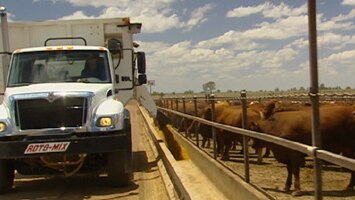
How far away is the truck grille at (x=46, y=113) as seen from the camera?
9711 mm

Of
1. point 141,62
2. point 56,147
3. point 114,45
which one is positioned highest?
point 114,45

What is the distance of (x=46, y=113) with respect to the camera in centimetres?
975

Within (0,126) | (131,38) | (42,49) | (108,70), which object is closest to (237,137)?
(131,38)

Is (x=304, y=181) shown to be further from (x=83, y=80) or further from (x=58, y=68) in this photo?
(x=58, y=68)

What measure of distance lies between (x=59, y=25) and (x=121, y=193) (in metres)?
5.31

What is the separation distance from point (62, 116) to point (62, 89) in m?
0.55

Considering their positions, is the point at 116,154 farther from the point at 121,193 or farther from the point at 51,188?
the point at 51,188

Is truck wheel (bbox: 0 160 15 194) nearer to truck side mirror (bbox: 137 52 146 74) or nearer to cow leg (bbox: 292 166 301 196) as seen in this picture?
truck side mirror (bbox: 137 52 146 74)

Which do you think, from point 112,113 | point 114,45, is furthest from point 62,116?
point 114,45

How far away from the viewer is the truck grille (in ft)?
31.9

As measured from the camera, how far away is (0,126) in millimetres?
9641

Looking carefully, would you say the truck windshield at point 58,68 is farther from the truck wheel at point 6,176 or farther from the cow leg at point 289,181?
the cow leg at point 289,181

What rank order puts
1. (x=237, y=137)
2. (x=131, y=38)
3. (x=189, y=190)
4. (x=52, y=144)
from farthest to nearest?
(x=237, y=137) → (x=131, y=38) → (x=52, y=144) → (x=189, y=190)

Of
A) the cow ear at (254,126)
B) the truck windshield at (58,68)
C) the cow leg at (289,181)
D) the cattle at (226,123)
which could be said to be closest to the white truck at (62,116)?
the truck windshield at (58,68)
